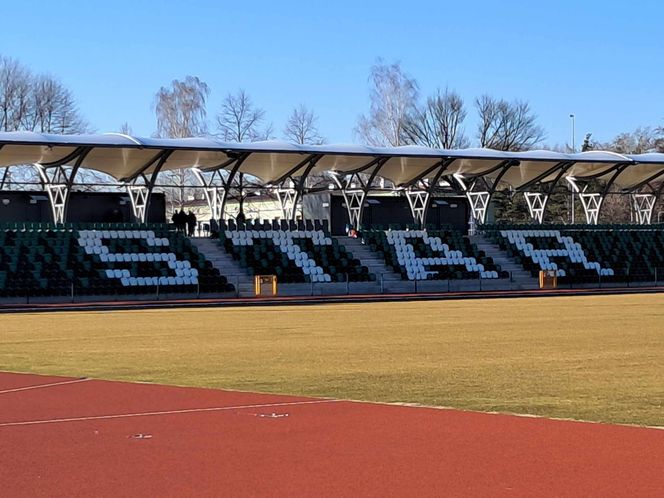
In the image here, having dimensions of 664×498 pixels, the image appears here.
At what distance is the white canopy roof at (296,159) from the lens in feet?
173

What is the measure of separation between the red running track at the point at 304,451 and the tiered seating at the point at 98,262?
33.7 metres

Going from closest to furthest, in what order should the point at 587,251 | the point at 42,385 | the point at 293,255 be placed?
the point at 42,385
the point at 293,255
the point at 587,251

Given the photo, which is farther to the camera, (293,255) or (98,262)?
(293,255)

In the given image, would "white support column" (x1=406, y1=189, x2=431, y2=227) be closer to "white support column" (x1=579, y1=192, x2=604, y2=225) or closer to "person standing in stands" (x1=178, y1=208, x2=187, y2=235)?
"white support column" (x1=579, y1=192, x2=604, y2=225)

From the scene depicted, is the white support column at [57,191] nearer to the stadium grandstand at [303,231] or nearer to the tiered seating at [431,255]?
the stadium grandstand at [303,231]

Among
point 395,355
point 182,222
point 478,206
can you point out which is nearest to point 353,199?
point 478,206

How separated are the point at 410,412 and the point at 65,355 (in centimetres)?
1007

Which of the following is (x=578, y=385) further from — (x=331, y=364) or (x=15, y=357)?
(x=15, y=357)

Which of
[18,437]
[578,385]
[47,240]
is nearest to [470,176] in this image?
[47,240]

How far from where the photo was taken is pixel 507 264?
60.1m

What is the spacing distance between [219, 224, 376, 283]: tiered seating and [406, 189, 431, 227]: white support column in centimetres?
700

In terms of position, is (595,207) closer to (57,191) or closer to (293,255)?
(293,255)

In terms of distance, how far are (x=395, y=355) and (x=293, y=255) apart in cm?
3608

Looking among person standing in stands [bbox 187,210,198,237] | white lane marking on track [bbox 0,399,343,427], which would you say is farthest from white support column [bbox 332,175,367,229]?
white lane marking on track [bbox 0,399,343,427]
